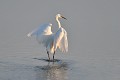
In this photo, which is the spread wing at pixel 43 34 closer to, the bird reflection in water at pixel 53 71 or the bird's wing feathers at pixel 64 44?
the bird's wing feathers at pixel 64 44

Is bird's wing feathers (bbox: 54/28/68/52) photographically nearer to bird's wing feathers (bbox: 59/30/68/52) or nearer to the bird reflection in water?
bird's wing feathers (bbox: 59/30/68/52)

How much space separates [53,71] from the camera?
14.0 meters

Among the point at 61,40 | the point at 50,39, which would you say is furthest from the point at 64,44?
the point at 50,39

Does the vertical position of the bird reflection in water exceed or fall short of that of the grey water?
it falls short

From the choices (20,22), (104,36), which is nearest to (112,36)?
(104,36)

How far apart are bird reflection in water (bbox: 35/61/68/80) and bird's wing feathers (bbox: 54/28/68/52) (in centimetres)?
72

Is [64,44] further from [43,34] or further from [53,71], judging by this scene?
[53,71]

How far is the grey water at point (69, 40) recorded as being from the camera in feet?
44.6

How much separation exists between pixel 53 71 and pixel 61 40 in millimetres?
2549

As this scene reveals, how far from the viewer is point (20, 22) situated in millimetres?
23453

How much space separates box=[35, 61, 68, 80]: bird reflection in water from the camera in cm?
1280

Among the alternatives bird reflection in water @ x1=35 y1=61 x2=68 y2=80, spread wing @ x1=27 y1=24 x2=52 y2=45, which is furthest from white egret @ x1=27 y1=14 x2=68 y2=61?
bird reflection in water @ x1=35 y1=61 x2=68 y2=80

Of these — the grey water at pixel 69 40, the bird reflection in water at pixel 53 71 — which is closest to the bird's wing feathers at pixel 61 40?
the grey water at pixel 69 40

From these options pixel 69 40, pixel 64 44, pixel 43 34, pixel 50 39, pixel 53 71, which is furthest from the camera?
pixel 69 40
